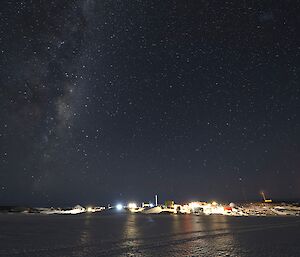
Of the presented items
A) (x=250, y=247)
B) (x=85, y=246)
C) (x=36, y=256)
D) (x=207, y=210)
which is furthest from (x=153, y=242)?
(x=207, y=210)

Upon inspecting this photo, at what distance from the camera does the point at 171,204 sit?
9275 cm

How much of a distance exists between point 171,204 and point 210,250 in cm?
7978

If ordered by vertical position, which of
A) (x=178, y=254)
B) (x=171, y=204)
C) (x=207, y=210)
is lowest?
(x=178, y=254)

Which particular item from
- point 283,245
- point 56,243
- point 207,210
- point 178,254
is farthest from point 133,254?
point 207,210

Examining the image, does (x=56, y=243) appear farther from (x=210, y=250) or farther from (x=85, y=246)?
(x=210, y=250)

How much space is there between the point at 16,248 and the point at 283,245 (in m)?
12.8

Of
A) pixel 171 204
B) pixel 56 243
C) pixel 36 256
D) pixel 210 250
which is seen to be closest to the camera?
pixel 36 256

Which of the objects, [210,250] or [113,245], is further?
[113,245]

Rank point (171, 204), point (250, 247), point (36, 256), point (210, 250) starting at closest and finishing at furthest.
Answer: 1. point (36, 256)
2. point (210, 250)
3. point (250, 247)
4. point (171, 204)

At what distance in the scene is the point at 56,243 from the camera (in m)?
17.4

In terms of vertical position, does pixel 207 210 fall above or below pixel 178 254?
above

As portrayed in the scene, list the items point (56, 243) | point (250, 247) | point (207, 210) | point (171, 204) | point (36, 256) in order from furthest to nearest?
point (171, 204)
point (207, 210)
point (56, 243)
point (250, 247)
point (36, 256)

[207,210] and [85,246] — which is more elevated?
[207,210]

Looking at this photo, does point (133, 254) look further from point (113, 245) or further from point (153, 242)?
point (153, 242)
